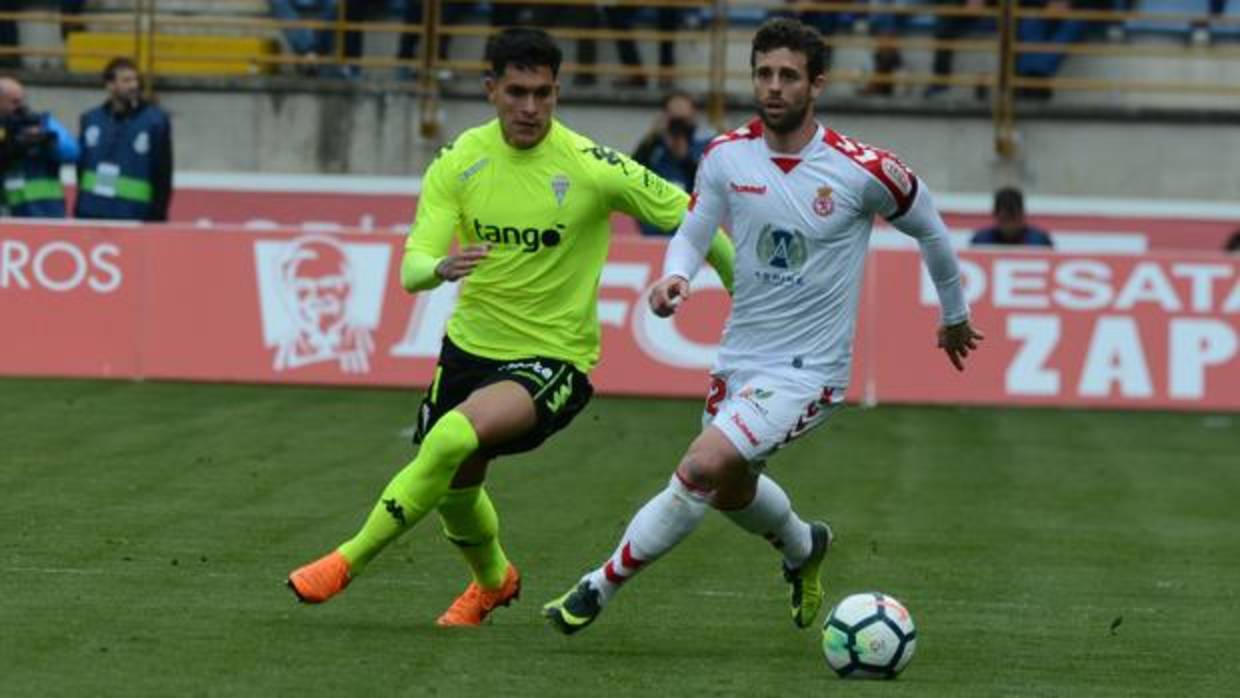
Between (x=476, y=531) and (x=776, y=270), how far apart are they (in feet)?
4.79

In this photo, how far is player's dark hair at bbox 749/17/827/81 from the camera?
374 inches

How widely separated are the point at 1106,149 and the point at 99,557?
17079 mm

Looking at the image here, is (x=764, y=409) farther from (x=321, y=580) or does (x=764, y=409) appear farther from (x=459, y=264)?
(x=321, y=580)

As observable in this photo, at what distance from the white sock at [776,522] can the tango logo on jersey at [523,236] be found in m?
1.11

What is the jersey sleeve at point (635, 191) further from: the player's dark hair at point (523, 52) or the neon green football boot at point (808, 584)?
the neon green football boot at point (808, 584)

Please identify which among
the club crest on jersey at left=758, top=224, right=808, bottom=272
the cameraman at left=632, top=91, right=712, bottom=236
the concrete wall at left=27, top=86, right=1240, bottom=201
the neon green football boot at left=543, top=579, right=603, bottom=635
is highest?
the club crest on jersey at left=758, top=224, right=808, bottom=272

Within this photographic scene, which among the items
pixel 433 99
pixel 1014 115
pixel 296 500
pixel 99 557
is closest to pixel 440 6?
pixel 433 99

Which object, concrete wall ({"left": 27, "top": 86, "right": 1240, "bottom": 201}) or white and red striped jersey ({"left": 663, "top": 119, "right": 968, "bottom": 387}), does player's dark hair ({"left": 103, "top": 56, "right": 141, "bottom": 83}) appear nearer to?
concrete wall ({"left": 27, "top": 86, "right": 1240, "bottom": 201})

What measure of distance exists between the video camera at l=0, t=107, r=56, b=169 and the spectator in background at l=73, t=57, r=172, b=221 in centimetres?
42

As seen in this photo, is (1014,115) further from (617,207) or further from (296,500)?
(617,207)

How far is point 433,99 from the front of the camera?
87.7 feet

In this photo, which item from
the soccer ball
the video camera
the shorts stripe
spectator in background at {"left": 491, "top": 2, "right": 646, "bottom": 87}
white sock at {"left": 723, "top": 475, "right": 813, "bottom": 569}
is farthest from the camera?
spectator in background at {"left": 491, "top": 2, "right": 646, "bottom": 87}

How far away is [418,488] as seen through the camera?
9547 millimetres

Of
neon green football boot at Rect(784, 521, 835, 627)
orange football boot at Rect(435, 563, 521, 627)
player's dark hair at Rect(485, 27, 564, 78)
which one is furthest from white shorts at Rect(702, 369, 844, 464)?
player's dark hair at Rect(485, 27, 564, 78)
